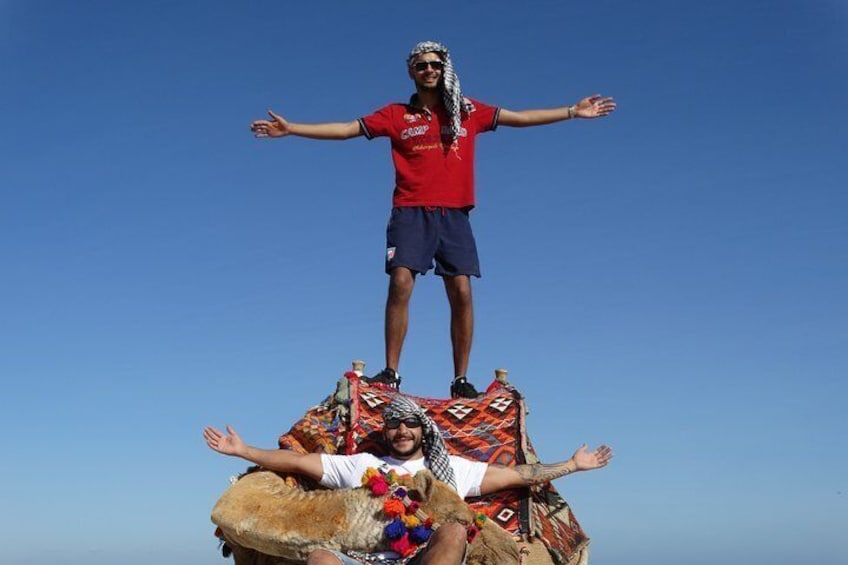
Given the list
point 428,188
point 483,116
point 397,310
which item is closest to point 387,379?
point 397,310

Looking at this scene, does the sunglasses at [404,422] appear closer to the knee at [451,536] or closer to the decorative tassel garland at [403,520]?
the decorative tassel garland at [403,520]

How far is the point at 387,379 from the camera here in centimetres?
945

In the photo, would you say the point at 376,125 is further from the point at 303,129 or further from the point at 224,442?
the point at 224,442

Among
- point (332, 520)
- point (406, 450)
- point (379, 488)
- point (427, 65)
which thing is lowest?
point (332, 520)

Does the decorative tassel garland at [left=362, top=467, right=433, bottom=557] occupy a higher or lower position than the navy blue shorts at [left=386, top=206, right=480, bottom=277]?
lower

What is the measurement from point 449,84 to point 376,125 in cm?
74

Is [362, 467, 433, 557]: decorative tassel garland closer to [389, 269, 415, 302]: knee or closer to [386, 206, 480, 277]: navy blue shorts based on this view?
[389, 269, 415, 302]: knee

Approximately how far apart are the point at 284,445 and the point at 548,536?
6.93ft

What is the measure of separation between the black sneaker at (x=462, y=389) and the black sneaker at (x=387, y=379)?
1.82ft

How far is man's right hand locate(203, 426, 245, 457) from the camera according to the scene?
7.66 m

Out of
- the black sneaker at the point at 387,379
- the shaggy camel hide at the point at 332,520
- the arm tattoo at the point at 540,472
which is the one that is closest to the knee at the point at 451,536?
the shaggy camel hide at the point at 332,520

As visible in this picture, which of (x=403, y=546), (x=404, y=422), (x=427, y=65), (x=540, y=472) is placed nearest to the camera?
(x=403, y=546)

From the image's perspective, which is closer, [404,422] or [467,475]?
[404,422]

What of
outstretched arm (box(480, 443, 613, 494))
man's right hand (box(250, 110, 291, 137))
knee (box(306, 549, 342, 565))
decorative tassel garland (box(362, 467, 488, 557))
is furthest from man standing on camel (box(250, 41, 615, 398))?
knee (box(306, 549, 342, 565))
